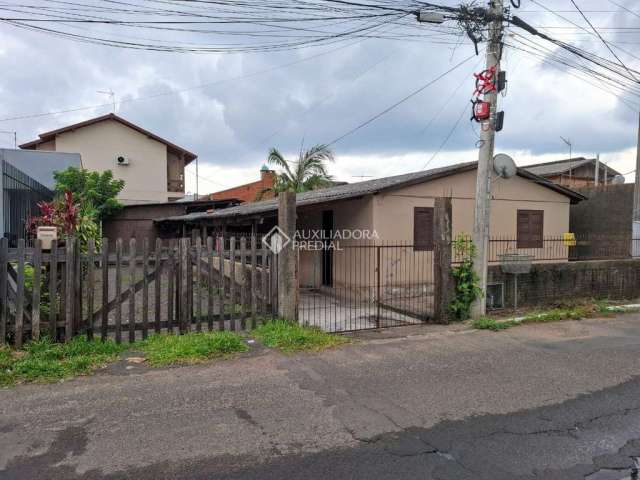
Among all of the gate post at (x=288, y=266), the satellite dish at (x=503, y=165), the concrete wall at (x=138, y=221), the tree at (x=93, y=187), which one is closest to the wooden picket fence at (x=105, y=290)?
the gate post at (x=288, y=266)

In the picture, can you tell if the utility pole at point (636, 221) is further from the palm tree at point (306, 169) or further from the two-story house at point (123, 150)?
the two-story house at point (123, 150)

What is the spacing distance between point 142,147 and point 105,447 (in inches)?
1297

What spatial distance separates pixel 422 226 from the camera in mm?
12344

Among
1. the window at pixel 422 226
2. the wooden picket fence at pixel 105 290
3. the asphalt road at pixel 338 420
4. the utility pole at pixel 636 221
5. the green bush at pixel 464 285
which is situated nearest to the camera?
the asphalt road at pixel 338 420

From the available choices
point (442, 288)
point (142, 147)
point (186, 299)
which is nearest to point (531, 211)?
point (442, 288)

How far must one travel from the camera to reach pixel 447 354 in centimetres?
617

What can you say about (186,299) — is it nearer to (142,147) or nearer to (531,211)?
(531,211)

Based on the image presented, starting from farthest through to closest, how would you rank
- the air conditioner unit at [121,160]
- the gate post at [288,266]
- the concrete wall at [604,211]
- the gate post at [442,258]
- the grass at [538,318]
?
the air conditioner unit at [121,160]
the concrete wall at [604,211]
the gate post at [442,258]
the grass at [538,318]
the gate post at [288,266]

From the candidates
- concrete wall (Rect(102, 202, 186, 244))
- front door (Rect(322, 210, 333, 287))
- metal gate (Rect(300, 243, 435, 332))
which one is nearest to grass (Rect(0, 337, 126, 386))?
metal gate (Rect(300, 243, 435, 332))

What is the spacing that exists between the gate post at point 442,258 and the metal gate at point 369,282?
1576mm

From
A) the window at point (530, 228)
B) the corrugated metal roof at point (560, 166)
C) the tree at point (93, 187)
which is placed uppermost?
the corrugated metal roof at point (560, 166)

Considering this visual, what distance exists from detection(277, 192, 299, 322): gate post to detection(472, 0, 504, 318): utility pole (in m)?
3.59

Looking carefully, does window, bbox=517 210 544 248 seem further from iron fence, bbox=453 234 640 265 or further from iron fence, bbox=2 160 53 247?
Result: iron fence, bbox=2 160 53 247

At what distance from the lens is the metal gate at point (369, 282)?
10531 millimetres
